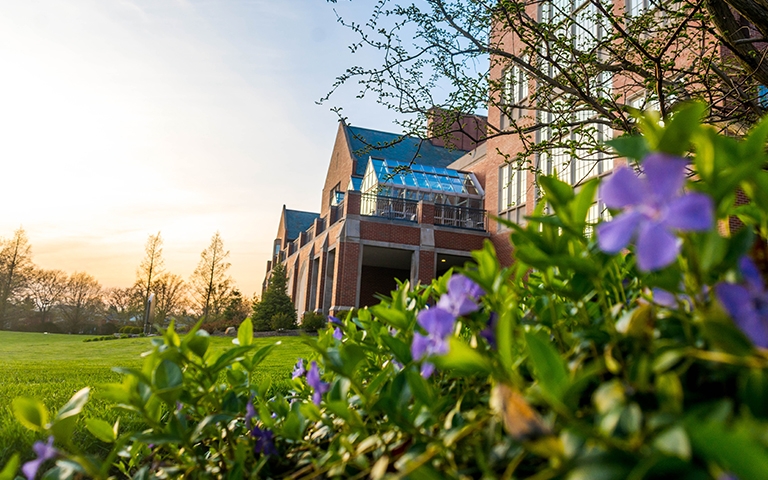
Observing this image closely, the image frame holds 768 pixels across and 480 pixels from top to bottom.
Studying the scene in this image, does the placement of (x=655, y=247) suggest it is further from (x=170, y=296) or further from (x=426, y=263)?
(x=170, y=296)

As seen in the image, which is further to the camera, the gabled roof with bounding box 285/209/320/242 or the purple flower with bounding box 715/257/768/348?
the gabled roof with bounding box 285/209/320/242

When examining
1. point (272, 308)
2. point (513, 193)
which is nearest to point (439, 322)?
point (513, 193)

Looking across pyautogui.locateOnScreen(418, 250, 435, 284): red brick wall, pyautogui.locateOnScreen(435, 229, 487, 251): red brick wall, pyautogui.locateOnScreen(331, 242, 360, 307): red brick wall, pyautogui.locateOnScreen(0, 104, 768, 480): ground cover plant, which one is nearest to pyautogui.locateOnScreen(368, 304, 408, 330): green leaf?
pyautogui.locateOnScreen(0, 104, 768, 480): ground cover plant

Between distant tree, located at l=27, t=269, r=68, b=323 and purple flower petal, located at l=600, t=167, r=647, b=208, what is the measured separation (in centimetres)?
4398

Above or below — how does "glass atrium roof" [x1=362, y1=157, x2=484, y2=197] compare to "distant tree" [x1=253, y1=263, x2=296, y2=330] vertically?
above

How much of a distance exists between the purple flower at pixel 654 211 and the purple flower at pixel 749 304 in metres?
0.07

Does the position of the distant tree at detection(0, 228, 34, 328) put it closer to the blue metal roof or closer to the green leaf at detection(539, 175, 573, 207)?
the blue metal roof

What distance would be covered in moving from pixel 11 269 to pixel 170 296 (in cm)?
1069

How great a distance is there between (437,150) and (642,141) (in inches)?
1122

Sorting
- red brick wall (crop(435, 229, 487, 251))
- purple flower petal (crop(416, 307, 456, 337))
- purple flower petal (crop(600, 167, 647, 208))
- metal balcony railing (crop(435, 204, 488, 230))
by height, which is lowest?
purple flower petal (crop(416, 307, 456, 337))

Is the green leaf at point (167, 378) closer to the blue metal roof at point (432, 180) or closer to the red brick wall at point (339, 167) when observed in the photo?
the blue metal roof at point (432, 180)

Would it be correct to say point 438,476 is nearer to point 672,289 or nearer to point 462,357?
point 462,357

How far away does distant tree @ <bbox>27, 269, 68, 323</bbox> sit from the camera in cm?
3706

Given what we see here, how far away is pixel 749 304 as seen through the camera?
1.45ft
